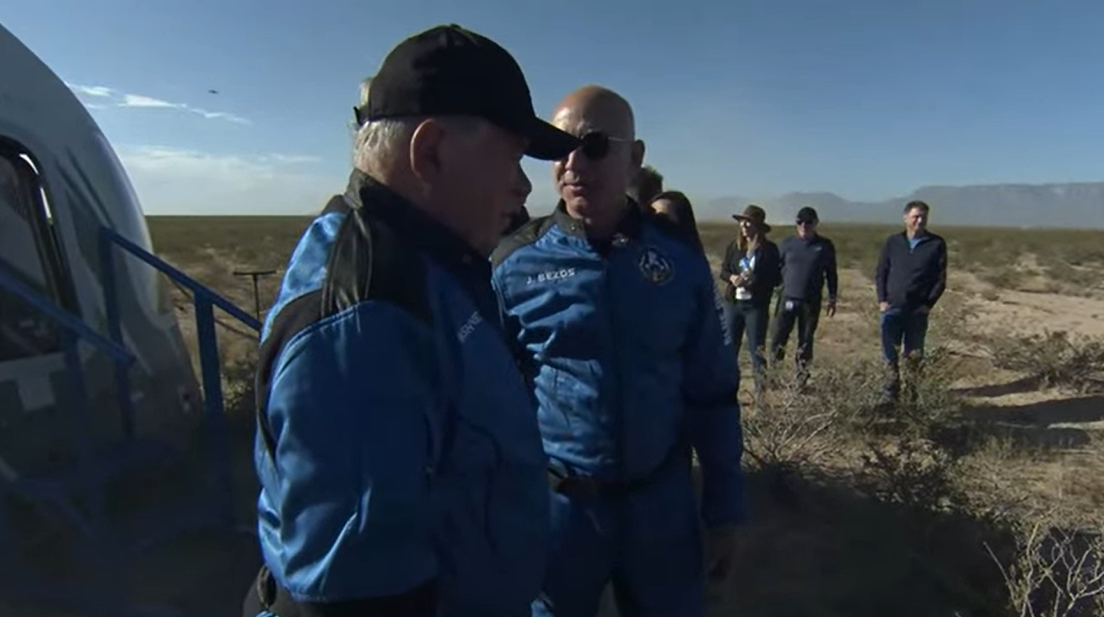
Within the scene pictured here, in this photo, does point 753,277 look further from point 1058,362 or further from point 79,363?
point 79,363

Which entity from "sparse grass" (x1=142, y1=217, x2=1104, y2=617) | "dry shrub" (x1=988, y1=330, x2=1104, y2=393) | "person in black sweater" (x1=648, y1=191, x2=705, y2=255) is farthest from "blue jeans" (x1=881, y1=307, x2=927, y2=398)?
"person in black sweater" (x1=648, y1=191, x2=705, y2=255)

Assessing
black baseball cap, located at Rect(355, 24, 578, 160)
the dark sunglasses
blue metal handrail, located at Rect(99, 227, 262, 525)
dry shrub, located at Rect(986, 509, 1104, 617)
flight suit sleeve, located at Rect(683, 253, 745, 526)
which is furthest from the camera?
blue metal handrail, located at Rect(99, 227, 262, 525)

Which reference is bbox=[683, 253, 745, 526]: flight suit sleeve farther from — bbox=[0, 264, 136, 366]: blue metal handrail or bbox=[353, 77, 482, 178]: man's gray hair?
bbox=[0, 264, 136, 366]: blue metal handrail

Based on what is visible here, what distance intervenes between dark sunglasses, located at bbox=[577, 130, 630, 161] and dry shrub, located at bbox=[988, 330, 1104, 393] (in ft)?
27.7

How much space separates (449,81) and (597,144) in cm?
107

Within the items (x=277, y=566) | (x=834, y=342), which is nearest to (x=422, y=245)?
(x=277, y=566)

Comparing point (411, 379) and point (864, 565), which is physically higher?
point (411, 379)

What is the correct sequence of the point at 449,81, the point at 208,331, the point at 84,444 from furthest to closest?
the point at 208,331, the point at 84,444, the point at 449,81

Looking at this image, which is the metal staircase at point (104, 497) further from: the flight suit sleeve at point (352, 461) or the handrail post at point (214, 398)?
the flight suit sleeve at point (352, 461)

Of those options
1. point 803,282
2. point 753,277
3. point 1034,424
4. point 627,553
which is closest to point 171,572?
point 627,553

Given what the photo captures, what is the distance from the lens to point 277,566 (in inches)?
42.5

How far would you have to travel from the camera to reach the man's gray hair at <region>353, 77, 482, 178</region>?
112 cm

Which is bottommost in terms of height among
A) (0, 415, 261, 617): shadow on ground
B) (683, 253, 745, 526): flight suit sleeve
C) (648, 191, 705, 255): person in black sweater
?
(0, 415, 261, 617): shadow on ground

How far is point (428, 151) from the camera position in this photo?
1.13 meters
